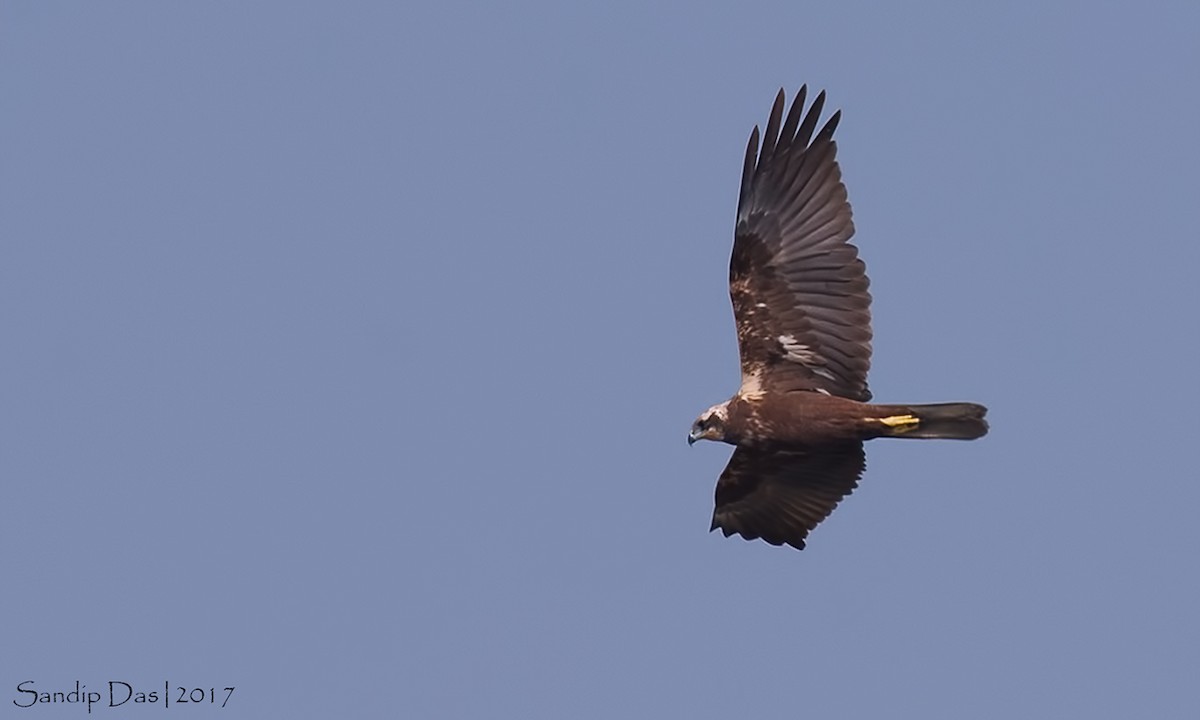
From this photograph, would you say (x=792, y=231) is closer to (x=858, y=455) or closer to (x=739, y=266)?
(x=739, y=266)

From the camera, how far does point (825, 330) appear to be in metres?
14.7

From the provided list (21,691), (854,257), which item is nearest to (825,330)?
(854,257)

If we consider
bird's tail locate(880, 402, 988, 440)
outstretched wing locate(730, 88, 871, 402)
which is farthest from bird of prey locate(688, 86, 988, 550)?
bird's tail locate(880, 402, 988, 440)

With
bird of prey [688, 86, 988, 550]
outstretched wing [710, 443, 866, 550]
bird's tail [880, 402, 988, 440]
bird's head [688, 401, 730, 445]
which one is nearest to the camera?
bird's tail [880, 402, 988, 440]

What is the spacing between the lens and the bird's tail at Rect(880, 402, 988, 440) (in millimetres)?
13695

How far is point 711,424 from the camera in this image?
15227 mm

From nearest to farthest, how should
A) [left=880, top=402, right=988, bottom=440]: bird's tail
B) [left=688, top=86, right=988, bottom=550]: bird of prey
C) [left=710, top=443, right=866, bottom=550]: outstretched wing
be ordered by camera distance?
[left=880, top=402, right=988, bottom=440]: bird's tail
[left=688, top=86, right=988, bottom=550]: bird of prey
[left=710, top=443, right=866, bottom=550]: outstretched wing

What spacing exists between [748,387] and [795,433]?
0.73 meters

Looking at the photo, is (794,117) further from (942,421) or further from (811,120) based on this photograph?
(942,421)

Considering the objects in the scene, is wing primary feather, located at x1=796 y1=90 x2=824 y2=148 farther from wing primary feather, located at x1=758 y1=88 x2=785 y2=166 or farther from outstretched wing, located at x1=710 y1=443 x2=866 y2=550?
outstretched wing, located at x1=710 y1=443 x2=866 y2=550

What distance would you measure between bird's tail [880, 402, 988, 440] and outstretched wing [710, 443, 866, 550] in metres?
1.34

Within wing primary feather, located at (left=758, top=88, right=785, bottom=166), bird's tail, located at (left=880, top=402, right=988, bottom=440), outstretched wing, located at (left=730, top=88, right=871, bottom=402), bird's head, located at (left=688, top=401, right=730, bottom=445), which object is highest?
wing primary feather, located at (left=758, top=88, right=785, bottom=166)

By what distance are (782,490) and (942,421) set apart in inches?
89.3

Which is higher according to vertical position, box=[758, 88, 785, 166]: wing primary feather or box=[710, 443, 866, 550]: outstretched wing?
box=[758, 88, 785, 166]: wing primary feather
